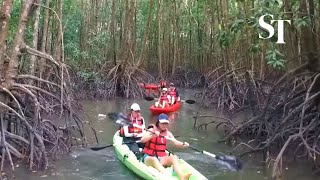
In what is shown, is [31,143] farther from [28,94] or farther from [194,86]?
[194,86]

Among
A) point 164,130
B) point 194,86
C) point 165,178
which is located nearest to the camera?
point 165,178

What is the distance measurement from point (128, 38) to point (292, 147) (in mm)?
11003

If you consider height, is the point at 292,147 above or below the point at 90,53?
below

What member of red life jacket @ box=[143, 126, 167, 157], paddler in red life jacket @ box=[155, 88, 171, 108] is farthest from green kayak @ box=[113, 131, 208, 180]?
paddler in red life jacket @ box=[155, 88, 171, 108]

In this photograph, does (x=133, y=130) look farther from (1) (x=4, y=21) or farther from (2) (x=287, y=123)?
(1) (x=4, y=21)

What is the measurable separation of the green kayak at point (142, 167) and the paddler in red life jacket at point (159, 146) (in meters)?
0.09

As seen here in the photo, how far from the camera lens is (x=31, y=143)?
738cm

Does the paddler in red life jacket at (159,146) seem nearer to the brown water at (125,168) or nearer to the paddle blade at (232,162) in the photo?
the brown water at (125,168)

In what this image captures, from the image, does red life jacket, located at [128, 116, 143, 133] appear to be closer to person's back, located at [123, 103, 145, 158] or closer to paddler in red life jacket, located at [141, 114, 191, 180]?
person's back, located at [123, 103, 145, 158]

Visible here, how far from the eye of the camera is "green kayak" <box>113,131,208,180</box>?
6.79m

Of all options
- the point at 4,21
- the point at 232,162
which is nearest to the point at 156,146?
the point at 232,162

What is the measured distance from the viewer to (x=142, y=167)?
7.42m

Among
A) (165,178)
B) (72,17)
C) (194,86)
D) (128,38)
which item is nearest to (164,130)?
(165,178)

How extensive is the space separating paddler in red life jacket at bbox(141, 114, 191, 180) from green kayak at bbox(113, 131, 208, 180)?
9cm
